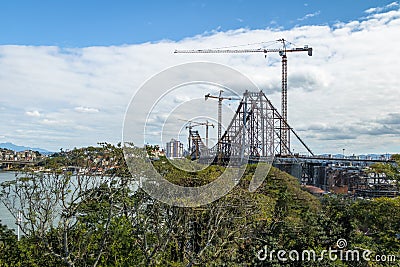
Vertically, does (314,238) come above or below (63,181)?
below

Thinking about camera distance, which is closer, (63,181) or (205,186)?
(63,181)

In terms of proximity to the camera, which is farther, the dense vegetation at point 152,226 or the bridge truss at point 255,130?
the bridge truss at point 255,130

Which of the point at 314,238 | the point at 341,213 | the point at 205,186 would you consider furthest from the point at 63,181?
the point at 341,213

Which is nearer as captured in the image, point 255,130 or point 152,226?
point 152,226

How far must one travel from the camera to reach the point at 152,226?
Result: 19.2 ft

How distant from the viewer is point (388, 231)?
707 cm

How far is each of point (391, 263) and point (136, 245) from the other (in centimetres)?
391

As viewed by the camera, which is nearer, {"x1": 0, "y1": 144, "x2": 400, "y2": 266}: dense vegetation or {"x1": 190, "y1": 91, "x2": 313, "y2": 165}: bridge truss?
{"x1": 0, "y1": 144, "x2": 400, "y2": 266}: dense vegetation

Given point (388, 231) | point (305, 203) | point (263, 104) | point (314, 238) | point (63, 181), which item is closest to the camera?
point (63, 181)

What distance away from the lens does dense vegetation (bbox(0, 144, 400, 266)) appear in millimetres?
5000

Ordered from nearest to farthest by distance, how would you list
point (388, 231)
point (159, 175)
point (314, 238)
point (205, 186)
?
point (159, 175) < point (205, 186) < point (314, 238) < point (388, 231)

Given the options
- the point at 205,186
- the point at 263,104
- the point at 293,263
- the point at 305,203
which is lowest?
the point at 293,263

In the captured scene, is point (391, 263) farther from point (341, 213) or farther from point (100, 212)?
point (100, 212)

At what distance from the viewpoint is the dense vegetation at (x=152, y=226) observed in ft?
16.4
